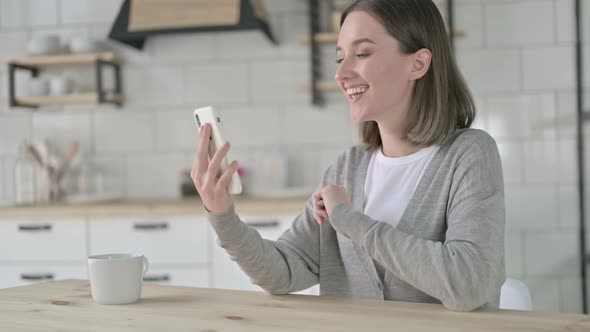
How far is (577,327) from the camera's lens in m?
0.95

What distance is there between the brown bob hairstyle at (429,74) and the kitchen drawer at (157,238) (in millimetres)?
1687

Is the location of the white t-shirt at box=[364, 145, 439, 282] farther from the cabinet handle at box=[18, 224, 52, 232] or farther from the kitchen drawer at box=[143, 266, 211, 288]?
the cabinet handle at box=[18, 224, 52, 232]

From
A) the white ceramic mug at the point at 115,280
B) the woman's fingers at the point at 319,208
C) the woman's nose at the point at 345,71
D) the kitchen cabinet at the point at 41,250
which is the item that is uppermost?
the woman's nose at the point at 345,71

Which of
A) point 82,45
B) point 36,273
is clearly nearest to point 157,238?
point 36,273

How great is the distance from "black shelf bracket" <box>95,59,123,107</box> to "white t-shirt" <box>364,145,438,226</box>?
2289 mm

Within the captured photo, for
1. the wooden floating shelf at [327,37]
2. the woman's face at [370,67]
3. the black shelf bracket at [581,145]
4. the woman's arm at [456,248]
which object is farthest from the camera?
the wooden floating shelf at [327,37]

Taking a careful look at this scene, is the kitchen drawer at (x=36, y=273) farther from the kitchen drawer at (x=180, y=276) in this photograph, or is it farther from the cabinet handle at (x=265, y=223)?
the cabinet handle at (x=265, y=223)

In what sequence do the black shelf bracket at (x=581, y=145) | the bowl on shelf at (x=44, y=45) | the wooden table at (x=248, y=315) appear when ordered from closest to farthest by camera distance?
the wooden table at (x=248, y=315) → the black shelf bracket at (x=581, y=145) → the bowl on shelf at (x=44, y=45)

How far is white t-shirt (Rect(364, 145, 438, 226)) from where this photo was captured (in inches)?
59.1

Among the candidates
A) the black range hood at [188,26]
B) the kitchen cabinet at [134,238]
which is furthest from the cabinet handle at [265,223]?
the black range hood at [188,26]

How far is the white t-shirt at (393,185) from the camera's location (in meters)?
1.50

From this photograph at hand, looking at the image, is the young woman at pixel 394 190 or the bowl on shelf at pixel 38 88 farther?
the bowl on shelf at pixel 38 88

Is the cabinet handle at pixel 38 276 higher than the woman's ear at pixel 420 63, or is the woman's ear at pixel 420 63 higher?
the woman's ear at pixel 420 63

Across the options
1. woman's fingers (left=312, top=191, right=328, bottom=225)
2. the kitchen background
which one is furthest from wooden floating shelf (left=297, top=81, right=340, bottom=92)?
woman's fingers (left=312, top=191, right=328, bottom=225)
